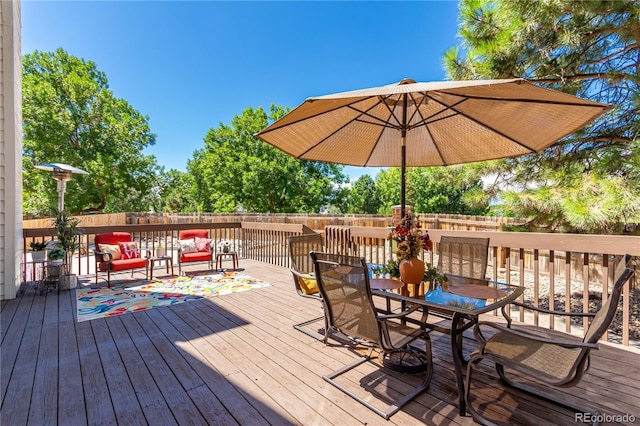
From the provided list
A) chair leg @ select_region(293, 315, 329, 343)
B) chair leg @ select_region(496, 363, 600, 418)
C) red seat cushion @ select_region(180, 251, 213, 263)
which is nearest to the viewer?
chair leg @ select_region(496, 363, 600, 418)

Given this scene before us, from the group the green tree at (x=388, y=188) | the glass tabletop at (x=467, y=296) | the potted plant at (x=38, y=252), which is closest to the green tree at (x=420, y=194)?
the green tree at (x=388, y=188)

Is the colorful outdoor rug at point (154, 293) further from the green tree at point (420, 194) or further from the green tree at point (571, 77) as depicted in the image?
the green tree at point (420, 194)

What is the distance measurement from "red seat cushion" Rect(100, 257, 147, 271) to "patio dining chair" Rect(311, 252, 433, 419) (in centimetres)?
441

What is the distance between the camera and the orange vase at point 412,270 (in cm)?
221

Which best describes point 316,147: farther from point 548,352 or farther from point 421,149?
point 548,352

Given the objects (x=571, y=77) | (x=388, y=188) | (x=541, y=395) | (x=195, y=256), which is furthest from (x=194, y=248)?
(x=388, y=188)

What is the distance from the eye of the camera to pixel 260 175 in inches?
642

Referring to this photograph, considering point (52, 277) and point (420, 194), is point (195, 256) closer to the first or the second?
point (52, 277)

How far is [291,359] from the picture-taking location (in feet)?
8.09

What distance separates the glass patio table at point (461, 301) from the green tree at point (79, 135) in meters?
16.5

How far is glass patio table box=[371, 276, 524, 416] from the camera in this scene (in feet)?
5.93

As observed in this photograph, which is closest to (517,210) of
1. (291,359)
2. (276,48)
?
(291,359)

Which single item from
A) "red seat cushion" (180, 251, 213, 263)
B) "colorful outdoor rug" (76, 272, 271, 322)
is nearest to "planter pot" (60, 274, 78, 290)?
"colorful outdoor rug" (76, 272, 271, 322)

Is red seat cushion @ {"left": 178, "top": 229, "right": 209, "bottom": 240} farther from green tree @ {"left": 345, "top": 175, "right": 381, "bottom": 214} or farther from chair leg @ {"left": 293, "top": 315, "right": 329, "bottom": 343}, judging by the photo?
green tree @ {"left": 345, "top": 175, "right": 381, "bottom": 214}
